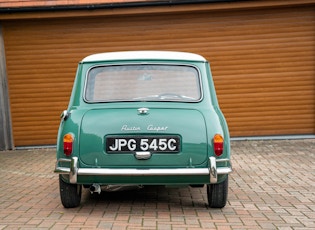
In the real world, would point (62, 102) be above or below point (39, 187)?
above

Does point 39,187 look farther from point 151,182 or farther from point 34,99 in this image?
point 34,99

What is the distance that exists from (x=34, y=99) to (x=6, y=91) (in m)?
0.67

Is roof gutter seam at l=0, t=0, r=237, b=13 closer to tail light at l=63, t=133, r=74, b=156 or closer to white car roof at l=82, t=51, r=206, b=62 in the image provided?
white car roof at l=82, t=51, r=206, b=62

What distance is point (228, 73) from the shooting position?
32.4 ft

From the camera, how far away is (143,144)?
435cm

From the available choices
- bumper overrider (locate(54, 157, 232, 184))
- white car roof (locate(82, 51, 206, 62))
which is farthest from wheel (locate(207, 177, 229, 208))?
white car roof (locate(82, 51, 206, 62))

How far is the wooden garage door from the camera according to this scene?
9734 millimetres

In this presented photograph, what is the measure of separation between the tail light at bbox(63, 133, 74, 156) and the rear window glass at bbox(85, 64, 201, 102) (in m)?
0.56

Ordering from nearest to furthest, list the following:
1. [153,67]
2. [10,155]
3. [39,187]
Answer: [153,67], [39,187], [10,155]

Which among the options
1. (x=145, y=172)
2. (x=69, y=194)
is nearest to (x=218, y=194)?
(x=145, y=172)

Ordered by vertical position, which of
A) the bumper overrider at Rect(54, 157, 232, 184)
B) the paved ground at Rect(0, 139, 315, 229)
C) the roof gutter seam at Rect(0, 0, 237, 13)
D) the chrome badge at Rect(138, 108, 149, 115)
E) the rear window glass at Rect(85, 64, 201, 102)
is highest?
the roof gutter seam at Rect(0, 0, 237, 13)

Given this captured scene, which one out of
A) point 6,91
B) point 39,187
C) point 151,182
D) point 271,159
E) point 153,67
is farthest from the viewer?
point 6,91

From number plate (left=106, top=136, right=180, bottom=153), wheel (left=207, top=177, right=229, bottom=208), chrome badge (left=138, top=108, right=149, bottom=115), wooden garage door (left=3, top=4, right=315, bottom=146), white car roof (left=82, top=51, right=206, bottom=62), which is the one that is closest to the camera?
number plate (left=106, top=136, right=180, bottom=153)

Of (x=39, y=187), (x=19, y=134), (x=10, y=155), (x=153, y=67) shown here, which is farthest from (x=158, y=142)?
(x=19, y=134)
